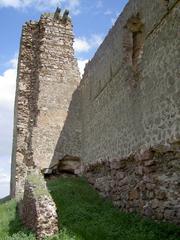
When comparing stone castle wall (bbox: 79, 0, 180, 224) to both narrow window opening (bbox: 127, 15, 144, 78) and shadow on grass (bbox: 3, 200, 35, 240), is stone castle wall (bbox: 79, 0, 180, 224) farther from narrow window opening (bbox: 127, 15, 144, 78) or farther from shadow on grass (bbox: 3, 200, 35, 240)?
shadow on grass (bbox: 3, 200, 35, 240)

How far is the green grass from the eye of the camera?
8320 millimetres

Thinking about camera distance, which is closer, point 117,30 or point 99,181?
point 117,30

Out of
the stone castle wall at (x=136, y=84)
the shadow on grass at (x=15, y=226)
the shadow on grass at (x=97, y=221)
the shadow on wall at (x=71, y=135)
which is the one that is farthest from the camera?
the shadow on wall at (x=71, y=135)

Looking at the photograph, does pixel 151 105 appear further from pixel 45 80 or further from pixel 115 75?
pixel 45 80

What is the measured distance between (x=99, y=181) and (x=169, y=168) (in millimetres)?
4879

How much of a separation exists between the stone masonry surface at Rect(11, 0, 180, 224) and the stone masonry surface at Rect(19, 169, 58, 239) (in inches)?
76.0

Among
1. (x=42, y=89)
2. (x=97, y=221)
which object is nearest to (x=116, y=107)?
(x=97, y=221)

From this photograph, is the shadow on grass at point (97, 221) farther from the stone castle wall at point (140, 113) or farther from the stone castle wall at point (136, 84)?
the stone castle wall at point (136, 84)

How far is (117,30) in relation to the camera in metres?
12.4

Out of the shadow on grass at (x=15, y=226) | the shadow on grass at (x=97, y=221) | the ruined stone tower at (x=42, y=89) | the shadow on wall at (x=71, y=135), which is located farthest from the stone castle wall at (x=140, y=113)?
the shadow on grass at (x=15, y=226)

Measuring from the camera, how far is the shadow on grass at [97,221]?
8195 mm

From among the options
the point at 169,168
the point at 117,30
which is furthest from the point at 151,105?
the point at 117,30

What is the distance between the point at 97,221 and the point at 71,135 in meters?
6.97

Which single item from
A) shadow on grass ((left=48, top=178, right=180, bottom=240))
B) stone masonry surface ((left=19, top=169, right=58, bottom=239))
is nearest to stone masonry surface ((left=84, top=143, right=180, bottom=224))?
shadow on grass ((left=48, top=178, right=180, bottom=240))
